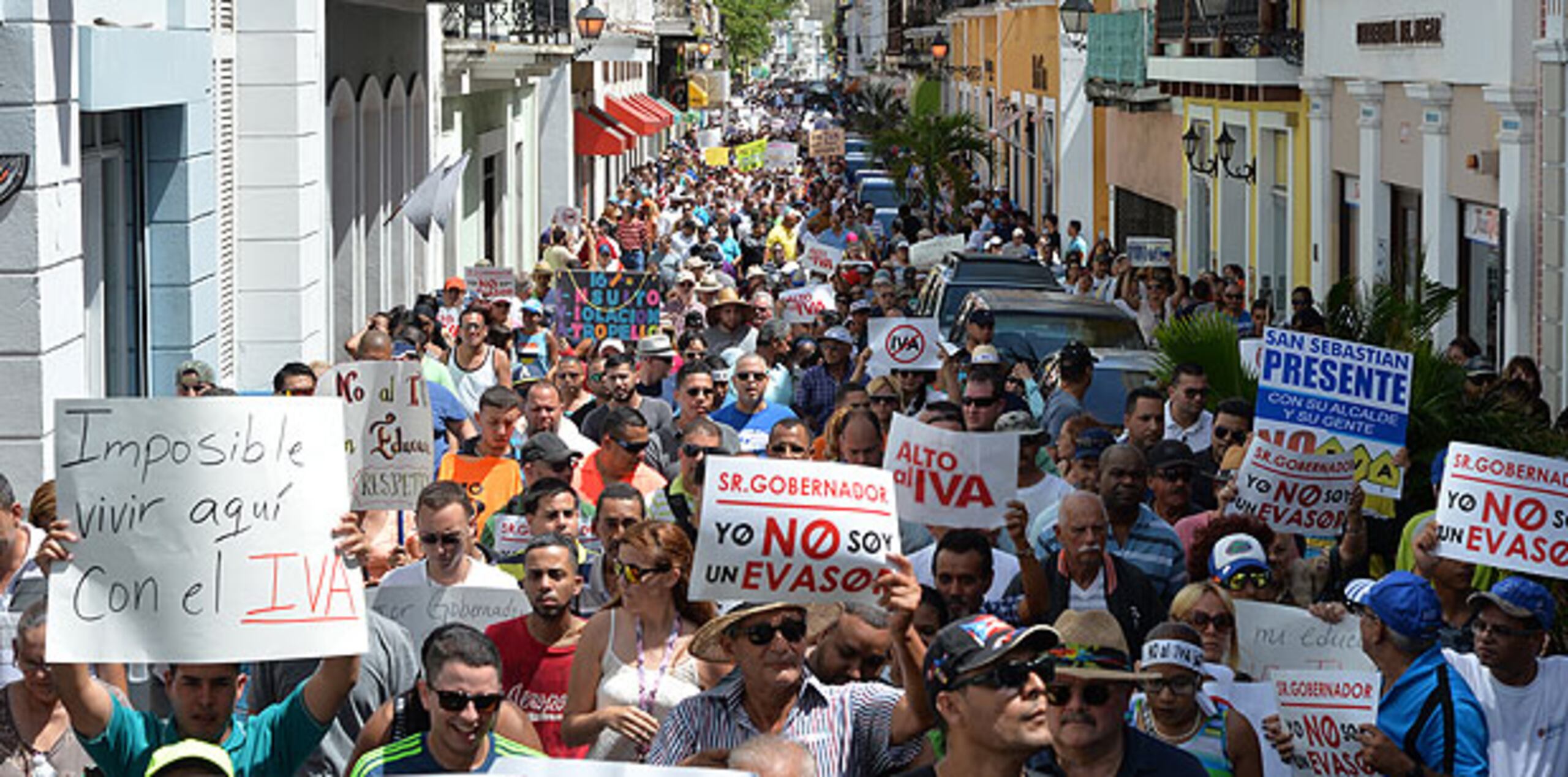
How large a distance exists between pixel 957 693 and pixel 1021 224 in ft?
110

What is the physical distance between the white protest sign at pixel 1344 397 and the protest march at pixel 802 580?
0.02m

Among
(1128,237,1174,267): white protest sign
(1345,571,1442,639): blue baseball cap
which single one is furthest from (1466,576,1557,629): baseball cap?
(1128,237,1174,267): white protest sign

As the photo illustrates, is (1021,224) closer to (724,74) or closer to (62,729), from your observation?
(62,729)

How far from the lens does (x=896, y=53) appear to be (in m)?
95.9

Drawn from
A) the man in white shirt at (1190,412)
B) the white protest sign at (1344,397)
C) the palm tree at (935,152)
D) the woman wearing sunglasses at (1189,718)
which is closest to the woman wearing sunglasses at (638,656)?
the woman wearing sunglasses at (1189,718)

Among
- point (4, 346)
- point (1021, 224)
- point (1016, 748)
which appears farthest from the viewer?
point (1021, 224)

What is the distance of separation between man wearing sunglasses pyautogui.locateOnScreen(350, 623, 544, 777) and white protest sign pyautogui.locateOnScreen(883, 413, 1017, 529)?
10.5ft

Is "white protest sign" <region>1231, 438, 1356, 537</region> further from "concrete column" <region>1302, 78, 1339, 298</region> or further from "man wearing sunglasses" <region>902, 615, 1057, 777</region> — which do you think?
"concrete column" <region>1302, 78, 1339, 298</region>

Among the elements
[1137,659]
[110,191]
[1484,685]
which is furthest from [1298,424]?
[110,191]

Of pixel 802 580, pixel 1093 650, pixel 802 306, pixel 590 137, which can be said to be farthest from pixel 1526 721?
pixel 590 137

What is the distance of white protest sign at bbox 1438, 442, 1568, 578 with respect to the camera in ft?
30.7

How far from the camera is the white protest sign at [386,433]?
38.1 ft

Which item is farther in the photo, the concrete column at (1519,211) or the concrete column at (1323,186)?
the concrete column at (1323,186)

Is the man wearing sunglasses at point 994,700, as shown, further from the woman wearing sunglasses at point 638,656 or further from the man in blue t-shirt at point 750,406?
the man in blue t-shirt at point 750,406
